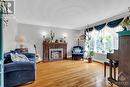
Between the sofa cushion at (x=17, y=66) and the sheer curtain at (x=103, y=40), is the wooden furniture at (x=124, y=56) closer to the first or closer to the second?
the sofa cushion at (x=17, y=66)

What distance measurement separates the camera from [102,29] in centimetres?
647

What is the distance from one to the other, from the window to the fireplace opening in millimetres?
1837

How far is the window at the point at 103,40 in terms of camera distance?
19.0ft

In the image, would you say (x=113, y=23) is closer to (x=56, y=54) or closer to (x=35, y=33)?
(x=56, y=54)

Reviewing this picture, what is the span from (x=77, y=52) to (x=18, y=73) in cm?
530

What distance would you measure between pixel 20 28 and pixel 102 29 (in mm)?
4468

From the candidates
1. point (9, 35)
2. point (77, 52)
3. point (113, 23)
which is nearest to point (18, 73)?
point (9, 35)

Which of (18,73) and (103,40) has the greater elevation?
(103,40)

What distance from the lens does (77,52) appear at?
7934 mm

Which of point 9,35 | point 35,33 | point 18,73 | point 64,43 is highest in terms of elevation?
point 35,33

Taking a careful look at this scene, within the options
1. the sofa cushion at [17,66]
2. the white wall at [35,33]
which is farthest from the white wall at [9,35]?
the sofa cushion at [17,66]

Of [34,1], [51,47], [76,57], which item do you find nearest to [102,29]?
[76,57]

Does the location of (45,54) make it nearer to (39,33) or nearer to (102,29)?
(39,33)

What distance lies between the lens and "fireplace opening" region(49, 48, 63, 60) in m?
7.38
